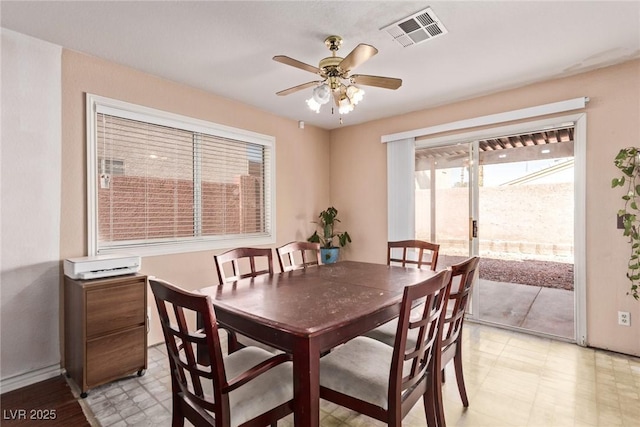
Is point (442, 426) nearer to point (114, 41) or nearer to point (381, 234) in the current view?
point (381, 234)

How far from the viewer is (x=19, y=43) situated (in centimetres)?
225

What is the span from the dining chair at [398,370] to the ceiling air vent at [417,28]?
1676mm

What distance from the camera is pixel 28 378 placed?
2.28 meters

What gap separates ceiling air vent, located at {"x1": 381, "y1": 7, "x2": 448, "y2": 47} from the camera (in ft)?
6.74

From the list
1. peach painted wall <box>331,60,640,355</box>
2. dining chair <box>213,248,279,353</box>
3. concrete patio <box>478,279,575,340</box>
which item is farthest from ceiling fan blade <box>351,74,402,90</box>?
concrete patio <box>478,279,575,340</box>

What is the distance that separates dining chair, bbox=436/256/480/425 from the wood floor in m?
2.16

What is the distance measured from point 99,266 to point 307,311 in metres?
1.74

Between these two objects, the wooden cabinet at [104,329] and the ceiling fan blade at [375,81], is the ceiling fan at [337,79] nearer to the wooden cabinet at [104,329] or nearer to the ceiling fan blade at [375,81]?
the ceiling fan blade at [375,81]

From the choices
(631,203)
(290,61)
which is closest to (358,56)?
(290,61)

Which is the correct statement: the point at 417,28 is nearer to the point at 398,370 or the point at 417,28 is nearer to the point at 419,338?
the point at 419,338

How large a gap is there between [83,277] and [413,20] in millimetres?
2892

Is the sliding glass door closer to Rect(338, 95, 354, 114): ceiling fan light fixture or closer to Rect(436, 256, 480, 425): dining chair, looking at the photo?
Rect(436, 256, 480, 425): dining chair

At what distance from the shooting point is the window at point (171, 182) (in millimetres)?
2693

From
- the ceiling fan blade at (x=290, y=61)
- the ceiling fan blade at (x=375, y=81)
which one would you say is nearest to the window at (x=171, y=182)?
the ceiling fan blade at (x=290, y=61)
